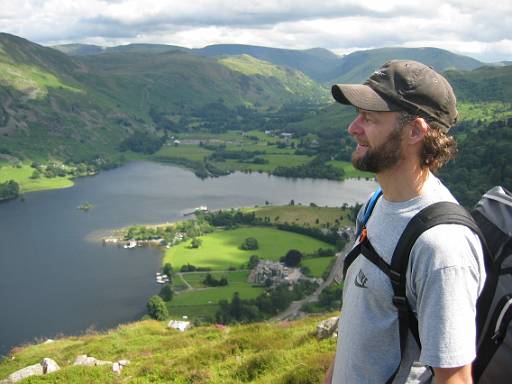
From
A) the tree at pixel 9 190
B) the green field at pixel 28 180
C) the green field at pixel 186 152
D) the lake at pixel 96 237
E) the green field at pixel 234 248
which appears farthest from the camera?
the green field at pixel 186 152

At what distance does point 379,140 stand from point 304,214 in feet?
330

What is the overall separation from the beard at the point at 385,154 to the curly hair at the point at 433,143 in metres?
0.10

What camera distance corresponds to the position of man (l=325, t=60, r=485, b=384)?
265 cm

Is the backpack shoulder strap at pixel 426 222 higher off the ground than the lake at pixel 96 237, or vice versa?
the backpack shoulder strap at pixel 426 222

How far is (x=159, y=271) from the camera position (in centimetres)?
8081

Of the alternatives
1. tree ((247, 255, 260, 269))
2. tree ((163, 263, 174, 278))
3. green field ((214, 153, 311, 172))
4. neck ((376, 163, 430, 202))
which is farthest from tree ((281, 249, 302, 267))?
neck ((376, 163, 430, 202))

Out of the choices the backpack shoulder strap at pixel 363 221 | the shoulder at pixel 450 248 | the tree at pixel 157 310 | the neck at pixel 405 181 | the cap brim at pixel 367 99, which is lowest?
the tree at pixel 157 310

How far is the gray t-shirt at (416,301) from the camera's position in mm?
2617

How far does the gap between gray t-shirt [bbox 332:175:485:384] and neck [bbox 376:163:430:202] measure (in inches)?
1.8

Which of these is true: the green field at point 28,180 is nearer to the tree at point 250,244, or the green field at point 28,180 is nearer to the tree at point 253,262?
the tree at point 250,244

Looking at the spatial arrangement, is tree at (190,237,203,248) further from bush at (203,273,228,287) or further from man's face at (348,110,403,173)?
man's face at (348,110,403,173)

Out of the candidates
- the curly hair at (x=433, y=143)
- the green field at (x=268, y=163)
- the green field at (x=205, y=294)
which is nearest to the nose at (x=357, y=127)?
the curly hair at (x=433, y=143)

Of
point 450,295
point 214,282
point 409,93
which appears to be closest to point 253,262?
point 214,282

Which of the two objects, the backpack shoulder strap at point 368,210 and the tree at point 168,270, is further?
the tree at point 168,270
